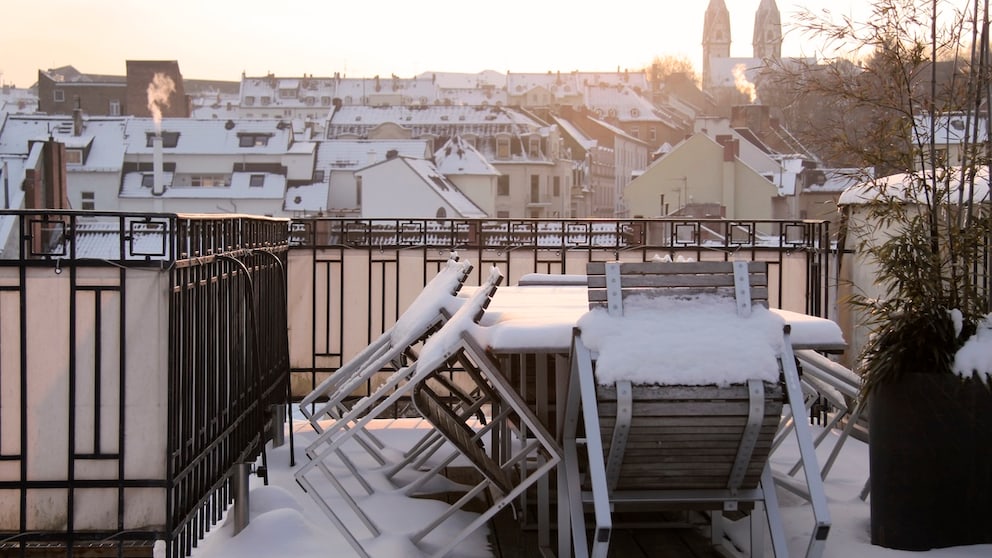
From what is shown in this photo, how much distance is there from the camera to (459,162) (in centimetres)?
6856

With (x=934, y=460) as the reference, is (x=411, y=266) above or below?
above

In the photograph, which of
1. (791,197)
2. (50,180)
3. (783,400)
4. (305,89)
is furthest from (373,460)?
(305,89)

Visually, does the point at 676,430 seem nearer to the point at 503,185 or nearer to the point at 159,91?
the point at 503,185

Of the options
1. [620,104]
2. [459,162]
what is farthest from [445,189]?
[620,104]

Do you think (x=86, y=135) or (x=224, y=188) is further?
(x=86, y=135)

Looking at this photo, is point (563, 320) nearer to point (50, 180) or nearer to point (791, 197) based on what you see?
point (50, 180)

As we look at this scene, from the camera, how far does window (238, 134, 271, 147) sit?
230 ft

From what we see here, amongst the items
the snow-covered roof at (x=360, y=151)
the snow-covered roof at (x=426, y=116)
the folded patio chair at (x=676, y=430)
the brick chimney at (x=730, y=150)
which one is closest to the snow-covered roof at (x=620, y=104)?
the snow-covered roof at (x=426, y=116)

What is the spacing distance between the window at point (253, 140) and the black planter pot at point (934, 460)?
220 ft

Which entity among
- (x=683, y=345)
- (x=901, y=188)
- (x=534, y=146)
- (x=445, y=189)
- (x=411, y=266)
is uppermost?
(x=534, y=146)

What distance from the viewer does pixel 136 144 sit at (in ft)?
227

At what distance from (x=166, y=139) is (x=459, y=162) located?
16.9 metres

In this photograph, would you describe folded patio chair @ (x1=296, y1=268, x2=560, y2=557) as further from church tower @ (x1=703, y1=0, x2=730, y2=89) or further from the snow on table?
church tower @ (x1=703, y1=0, x2=730, y2=89)

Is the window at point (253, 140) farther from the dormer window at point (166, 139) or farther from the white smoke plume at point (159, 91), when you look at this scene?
the white smoke plume at point (159, 91)
